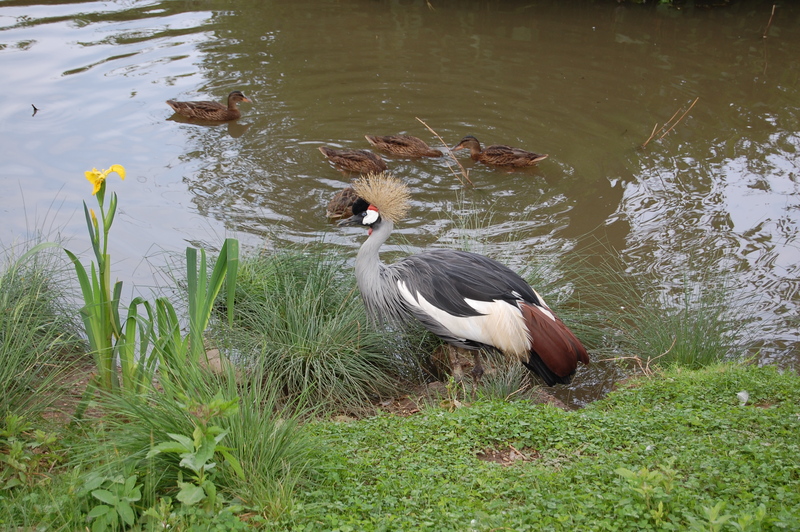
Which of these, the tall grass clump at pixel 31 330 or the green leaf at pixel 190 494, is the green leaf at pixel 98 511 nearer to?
the green leaf at pixel 190 494

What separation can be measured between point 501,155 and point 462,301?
4.19m

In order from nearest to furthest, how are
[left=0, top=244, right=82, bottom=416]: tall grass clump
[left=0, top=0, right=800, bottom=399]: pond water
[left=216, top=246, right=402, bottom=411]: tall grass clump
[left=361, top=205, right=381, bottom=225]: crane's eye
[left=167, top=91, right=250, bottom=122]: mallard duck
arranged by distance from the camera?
[left=0, top=244, right=82, bottom=416]: tall grass clump < [left=216, top=246, right=402, bottom=411]: tall grass clump < [left=361, top=205, right=381, bottom=225]: crane's eye < [left=0, top=0, right=800, bottom=399]: pond water < [left=167, top=91, right=250, bottom=122]: mallard duck

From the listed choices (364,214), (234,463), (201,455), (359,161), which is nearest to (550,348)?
(364,214)

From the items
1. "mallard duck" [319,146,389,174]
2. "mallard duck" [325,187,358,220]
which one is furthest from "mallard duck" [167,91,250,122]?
"mallard duck" [325,187,358,220]

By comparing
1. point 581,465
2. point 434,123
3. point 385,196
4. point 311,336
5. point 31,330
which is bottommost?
point 311,336

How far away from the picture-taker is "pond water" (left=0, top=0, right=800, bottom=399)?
301 inches

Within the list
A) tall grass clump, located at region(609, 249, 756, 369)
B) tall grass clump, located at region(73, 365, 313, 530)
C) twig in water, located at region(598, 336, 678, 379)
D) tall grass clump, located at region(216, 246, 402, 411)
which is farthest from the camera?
tall grass clump, located at region(609, 249, 756, 369)

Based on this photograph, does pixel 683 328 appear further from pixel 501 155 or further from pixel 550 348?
pixel 501 155

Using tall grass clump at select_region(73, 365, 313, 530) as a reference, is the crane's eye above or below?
Answer: above

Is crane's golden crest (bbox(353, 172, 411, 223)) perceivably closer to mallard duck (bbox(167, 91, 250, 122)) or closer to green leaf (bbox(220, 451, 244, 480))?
green leaf (bbox(220, 451, 244, 480))

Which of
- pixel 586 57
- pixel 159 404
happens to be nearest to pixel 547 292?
pixel 159 404

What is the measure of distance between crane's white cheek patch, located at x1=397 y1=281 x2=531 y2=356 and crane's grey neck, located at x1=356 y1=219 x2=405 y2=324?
0.98ft

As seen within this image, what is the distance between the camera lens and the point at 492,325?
17.1 ft

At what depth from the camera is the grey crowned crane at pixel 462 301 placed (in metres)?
5.18
